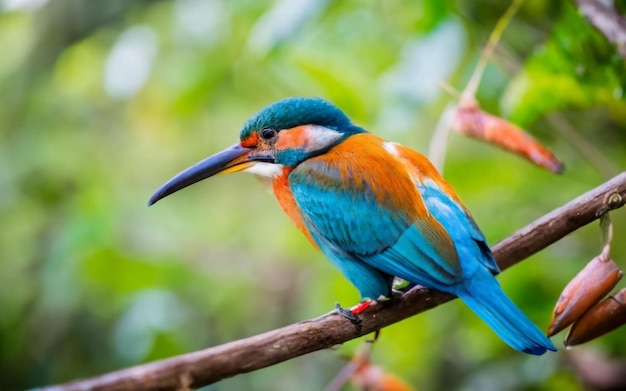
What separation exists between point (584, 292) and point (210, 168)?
3.62ft

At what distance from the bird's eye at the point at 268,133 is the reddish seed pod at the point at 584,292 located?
1.03m

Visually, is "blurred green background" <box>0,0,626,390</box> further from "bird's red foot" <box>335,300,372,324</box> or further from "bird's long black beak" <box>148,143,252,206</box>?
"bird's red foot" <box>335,300,372,324</box>

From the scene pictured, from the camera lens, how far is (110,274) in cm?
339

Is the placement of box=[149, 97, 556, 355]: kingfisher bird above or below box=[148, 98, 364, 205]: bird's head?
below

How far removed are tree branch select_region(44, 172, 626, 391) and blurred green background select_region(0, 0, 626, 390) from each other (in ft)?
2.26

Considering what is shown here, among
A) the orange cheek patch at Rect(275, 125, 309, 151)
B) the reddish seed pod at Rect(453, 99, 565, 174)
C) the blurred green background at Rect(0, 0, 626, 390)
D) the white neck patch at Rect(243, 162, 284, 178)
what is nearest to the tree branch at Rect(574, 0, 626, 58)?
the blurred green background at Rect(0, 0, 626, 390)

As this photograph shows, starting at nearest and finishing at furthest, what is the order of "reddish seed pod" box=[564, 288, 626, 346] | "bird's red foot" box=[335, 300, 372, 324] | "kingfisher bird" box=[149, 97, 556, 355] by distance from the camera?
"reddish seed pod" box=[564, 288, 626, 346]
"bird's red foot" box=[335, 300, 372, 324]
"kingfisher bird" box=[149, 97, 556, 355]

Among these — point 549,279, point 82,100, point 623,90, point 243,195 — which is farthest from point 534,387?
point 82,100

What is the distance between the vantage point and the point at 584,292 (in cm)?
167

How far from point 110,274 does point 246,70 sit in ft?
3.83

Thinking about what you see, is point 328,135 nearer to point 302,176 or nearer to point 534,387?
point 302,176

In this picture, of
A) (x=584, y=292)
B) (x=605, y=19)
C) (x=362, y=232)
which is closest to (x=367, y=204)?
(x=362, y=232)

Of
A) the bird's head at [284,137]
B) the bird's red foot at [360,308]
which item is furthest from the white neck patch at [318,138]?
the bird's red foot at [360,308]

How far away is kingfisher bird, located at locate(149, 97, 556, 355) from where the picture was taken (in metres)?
1.94
